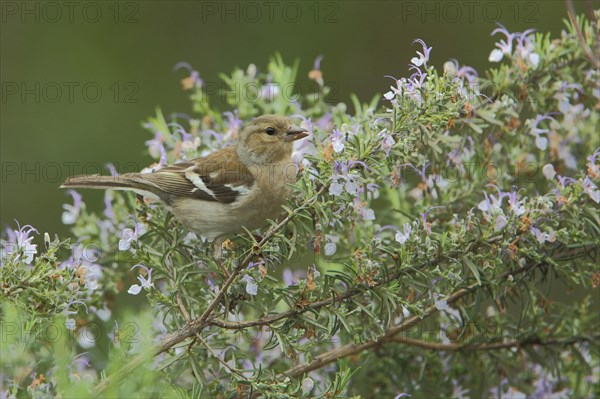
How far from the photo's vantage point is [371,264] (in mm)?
2857

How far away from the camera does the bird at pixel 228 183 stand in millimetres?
3898

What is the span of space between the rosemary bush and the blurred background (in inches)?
143

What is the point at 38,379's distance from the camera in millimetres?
2629

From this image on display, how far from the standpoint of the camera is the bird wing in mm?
3969

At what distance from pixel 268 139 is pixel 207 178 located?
36cm

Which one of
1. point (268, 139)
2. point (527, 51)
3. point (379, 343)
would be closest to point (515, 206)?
point (379, 343)

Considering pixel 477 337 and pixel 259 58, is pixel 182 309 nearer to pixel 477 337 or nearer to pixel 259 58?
pixel 477 337

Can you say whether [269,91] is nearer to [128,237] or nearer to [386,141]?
[128,237]

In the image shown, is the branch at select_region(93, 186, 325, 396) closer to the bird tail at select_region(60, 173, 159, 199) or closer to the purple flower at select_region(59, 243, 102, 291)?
the purple flower at select_region(59, 243, 102, 291)

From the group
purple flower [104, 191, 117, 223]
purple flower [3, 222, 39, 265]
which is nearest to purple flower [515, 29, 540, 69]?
purple flower [104, 191, 117, 223]

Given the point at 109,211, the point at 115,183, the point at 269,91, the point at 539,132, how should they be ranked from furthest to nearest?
the point at 269,91 < the point at 115,183 < the point at 109,211 < the point at 539,132

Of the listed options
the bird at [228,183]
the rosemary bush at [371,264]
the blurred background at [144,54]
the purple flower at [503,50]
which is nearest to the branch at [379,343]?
the rosemary bush at [371,264]

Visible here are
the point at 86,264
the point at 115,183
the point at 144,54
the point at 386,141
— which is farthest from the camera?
the point at 144,54

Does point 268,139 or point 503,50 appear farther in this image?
point 268,139
